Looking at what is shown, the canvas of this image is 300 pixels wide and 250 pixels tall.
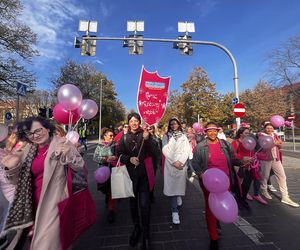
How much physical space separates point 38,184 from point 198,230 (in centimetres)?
293

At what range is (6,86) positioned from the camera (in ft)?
62.2

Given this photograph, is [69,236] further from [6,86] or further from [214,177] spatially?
[6,86]

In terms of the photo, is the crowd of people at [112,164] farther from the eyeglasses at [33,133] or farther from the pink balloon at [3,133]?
the pink balloon at [3,133]

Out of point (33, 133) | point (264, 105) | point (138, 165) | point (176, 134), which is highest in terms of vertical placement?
point (264, 105)

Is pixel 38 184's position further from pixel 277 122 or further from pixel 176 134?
pixel 277 122

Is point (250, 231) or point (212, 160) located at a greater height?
point (212, 160)

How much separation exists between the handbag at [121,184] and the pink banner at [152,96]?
137 centimetres

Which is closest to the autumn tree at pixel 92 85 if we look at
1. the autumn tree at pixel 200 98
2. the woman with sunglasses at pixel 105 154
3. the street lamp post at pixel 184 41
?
the autumn tree at pixel 200 98

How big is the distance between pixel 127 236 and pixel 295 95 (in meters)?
35.0

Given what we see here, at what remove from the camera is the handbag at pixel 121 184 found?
389 cm

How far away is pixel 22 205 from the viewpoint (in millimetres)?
2555

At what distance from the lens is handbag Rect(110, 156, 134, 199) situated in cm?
389

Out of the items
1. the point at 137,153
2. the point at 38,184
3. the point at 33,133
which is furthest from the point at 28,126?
the point at 137,153

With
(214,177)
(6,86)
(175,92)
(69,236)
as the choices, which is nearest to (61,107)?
(69,236)
